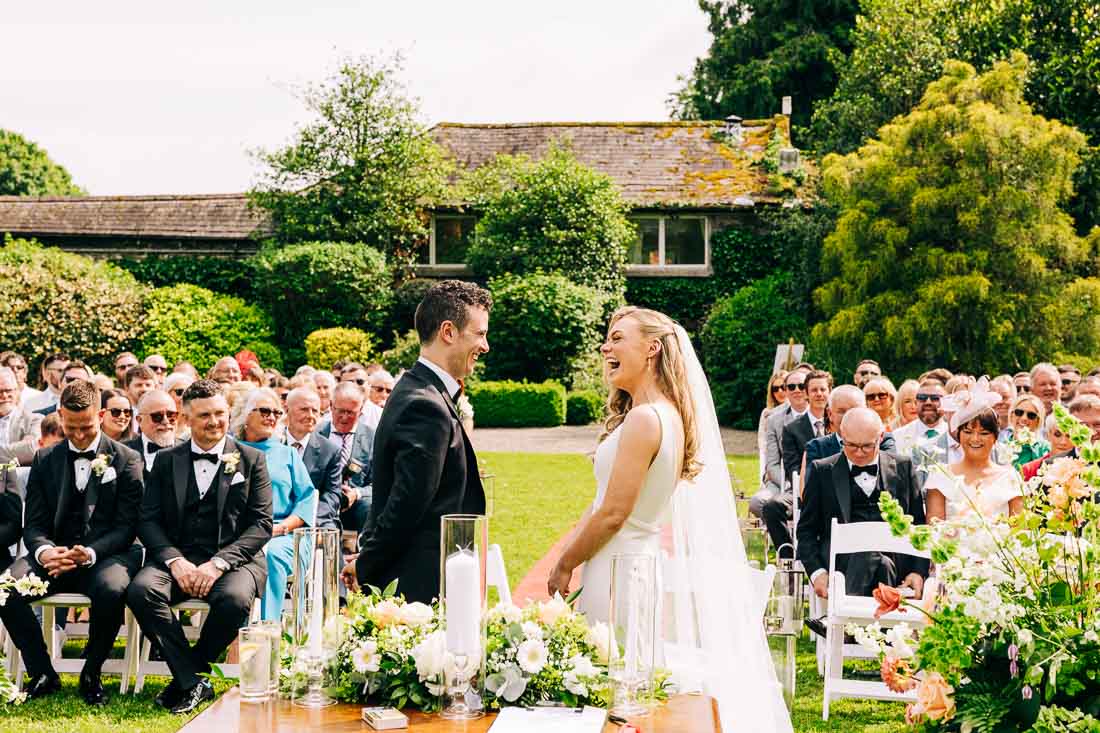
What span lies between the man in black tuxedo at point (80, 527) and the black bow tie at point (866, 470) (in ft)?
16.0

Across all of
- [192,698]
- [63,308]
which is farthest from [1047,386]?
[63,308]

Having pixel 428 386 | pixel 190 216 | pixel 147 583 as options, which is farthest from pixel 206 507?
pixel 190 216

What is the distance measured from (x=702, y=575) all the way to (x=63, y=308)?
22.8m

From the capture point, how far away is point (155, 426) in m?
7.93

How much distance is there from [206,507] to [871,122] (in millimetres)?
24207

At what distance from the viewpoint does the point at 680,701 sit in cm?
346

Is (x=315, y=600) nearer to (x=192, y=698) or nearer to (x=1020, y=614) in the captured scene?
(x=1020, y=614)

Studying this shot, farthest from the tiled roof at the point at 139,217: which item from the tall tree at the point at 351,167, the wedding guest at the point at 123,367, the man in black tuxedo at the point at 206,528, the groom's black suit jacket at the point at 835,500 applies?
the groom's black suit jacket at the point at 835,500

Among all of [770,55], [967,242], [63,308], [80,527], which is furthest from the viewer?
[770,55]

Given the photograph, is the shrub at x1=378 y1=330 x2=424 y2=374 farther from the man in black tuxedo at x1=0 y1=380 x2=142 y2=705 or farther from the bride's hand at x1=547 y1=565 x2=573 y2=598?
the bride's hand at x1=547 y1=565 x2=573 y2=598

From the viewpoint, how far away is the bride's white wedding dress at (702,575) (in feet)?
14.5

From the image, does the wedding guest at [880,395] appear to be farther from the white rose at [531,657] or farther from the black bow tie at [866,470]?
the white rose at [531,657]

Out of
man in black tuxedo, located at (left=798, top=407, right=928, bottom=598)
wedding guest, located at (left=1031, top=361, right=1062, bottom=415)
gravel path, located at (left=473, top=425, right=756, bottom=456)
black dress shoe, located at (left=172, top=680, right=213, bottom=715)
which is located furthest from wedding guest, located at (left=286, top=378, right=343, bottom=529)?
gravel path, located at (left=473, top=425, right=756, bottom=456)

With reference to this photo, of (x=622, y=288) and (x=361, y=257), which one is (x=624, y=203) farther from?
(x=361, y=257)
